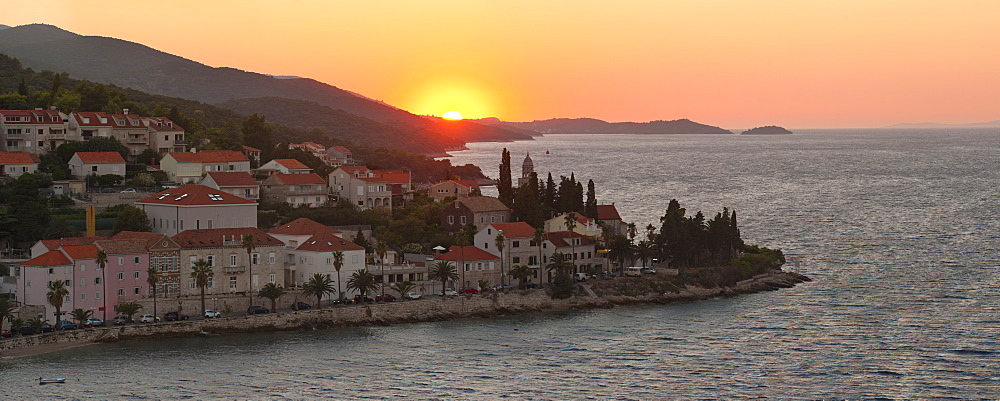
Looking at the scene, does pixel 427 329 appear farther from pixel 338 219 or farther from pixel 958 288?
pixel 958 288

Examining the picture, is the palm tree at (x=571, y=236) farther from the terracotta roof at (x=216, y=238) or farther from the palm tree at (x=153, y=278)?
the palm tree at (x=153, y=278)

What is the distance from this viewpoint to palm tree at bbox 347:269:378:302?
6944 centimetres

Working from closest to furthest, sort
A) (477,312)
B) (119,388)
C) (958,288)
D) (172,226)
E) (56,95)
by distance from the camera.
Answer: (119,388) → (477,312) → (172,226) → (958,288) → (56,95)

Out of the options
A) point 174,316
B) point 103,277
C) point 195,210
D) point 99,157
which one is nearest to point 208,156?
point 99,157

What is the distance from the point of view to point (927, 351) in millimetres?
63156

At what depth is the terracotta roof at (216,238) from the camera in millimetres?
68188

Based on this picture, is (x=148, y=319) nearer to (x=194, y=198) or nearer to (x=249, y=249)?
(x=249, y=249)

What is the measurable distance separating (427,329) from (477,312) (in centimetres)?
524

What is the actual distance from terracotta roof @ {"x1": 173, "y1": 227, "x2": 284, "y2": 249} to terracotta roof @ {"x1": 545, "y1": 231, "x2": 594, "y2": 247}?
20360 millimetres

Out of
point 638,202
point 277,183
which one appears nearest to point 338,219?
Answer: point 277,183

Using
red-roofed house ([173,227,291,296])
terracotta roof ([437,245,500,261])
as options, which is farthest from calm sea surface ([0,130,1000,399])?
terracotta roof ([437,245,500,261])

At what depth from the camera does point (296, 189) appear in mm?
98688

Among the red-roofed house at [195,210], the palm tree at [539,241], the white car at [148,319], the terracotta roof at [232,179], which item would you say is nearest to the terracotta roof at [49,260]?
the white car at [148,319]

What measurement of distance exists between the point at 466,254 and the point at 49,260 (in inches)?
1057
